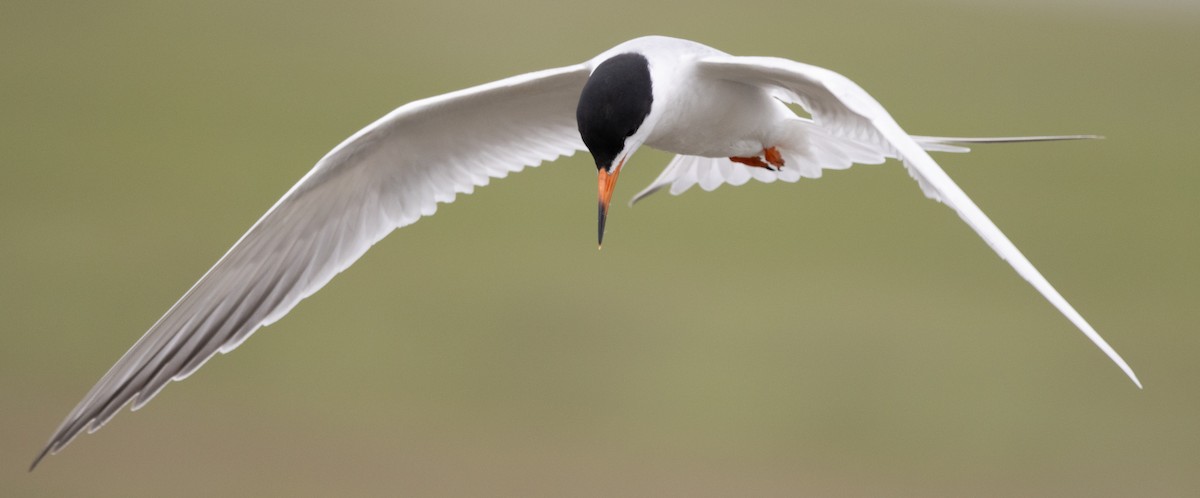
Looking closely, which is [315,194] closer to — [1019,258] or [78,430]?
[78,430]

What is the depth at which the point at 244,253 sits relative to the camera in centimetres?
Result: 288

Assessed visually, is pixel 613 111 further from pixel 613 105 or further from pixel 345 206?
pixel 345 206

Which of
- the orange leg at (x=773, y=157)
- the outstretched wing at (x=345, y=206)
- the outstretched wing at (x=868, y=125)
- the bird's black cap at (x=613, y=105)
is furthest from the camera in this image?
the orange leg at (x=773, y=157)

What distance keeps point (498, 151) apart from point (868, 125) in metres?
1.05

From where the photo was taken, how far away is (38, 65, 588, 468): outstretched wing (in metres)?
A: 2.71

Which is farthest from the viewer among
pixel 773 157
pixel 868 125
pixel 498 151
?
pixel 498 151

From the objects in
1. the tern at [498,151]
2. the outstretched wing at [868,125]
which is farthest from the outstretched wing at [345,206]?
the outstretched wing at [868,125]

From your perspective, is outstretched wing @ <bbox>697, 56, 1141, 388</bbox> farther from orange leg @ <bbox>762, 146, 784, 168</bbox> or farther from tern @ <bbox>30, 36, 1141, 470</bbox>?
orange leg @ <bbox>762, 146, 784, 168</bbox>

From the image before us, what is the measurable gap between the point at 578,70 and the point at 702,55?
0.25 meters

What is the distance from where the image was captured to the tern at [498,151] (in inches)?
92.7

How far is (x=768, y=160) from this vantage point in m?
2.93

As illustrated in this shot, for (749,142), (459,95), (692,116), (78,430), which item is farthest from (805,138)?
(78,430)

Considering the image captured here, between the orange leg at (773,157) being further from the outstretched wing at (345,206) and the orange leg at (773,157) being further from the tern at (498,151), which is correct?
the outstretched wing at (345,206)

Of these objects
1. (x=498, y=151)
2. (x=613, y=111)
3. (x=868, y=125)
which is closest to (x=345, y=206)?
(x=498, y=151)
